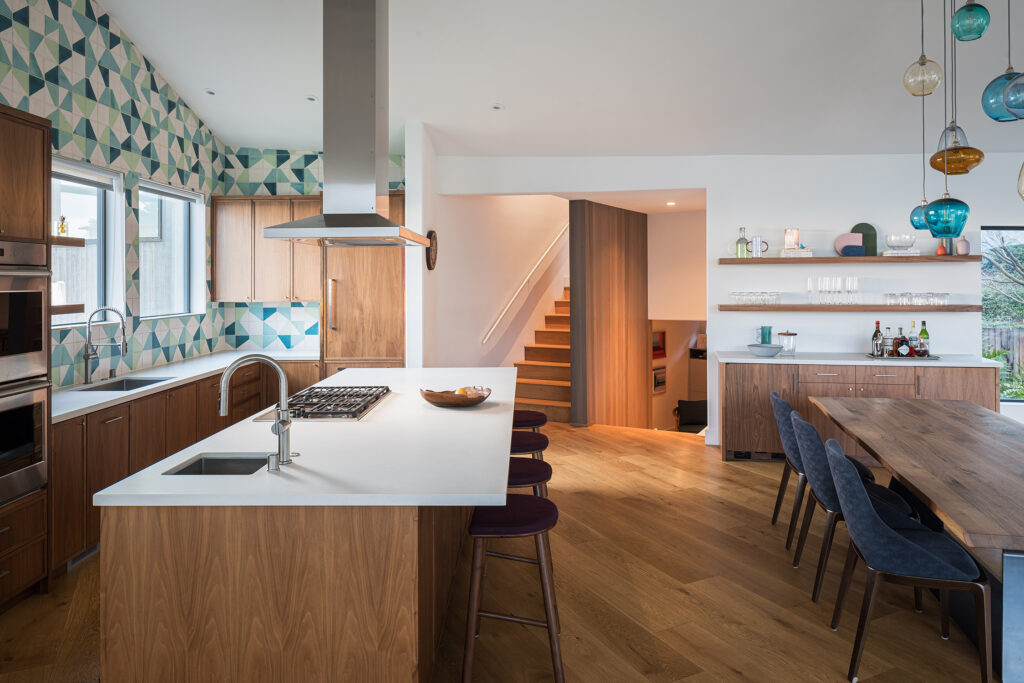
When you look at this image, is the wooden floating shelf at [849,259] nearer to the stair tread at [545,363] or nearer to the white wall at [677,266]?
the white wall at [677,266]

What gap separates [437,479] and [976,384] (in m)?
4.88

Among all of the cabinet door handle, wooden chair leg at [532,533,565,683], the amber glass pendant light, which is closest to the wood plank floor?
wooden chair leg at [532,533,565,683]

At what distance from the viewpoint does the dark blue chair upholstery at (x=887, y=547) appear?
7.16 feet

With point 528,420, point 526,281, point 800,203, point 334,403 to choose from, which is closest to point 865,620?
point 528,420

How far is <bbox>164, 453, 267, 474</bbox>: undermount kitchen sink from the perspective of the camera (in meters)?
2.18

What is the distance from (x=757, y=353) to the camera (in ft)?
17.9

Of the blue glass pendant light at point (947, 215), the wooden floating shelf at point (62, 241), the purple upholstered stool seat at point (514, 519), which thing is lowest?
the purple upholstered stool seat at point (514, 519)

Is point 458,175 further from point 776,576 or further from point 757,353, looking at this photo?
point 776,576

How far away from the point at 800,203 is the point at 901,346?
1.48m

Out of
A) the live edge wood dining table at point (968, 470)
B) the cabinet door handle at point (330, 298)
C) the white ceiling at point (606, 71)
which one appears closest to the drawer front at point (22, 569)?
the cabinet door handle at point (330, 298)

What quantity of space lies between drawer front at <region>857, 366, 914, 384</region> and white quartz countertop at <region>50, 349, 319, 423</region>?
4.50 m

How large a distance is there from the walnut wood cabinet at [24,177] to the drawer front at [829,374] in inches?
199

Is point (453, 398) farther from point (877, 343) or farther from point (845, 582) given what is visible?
point (877, 343)

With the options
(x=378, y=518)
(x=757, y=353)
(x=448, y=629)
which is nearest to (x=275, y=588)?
(x=378, y=518)
